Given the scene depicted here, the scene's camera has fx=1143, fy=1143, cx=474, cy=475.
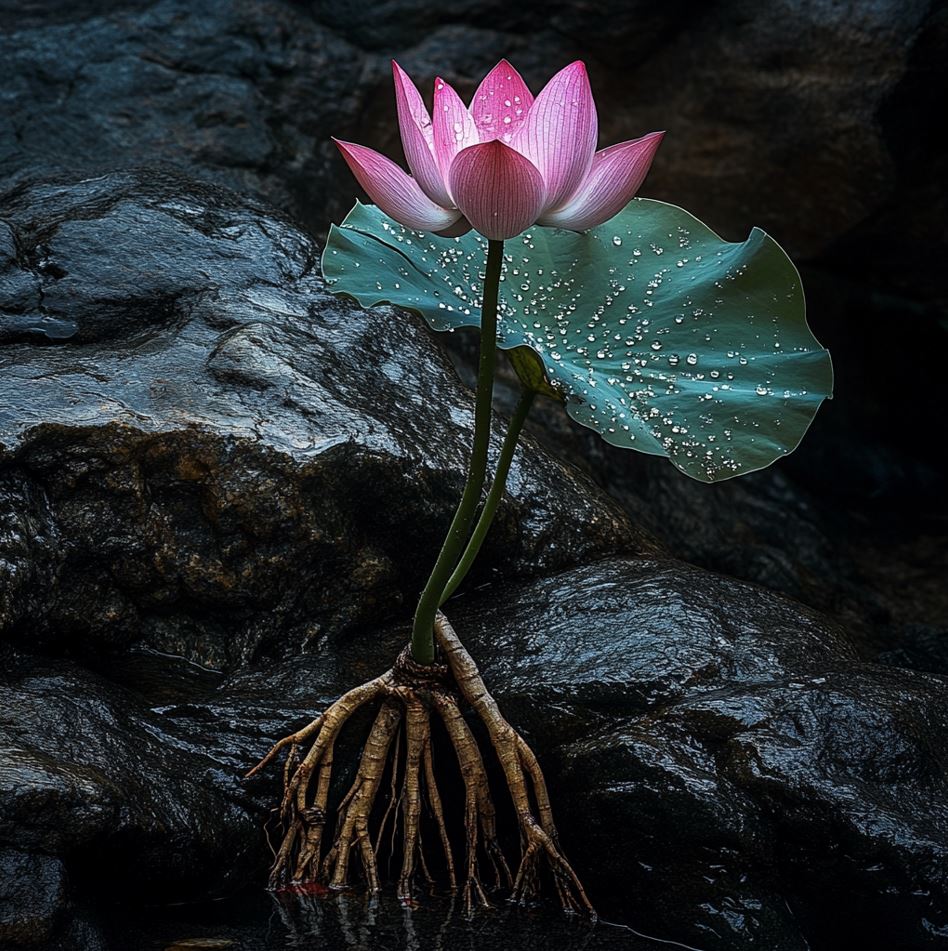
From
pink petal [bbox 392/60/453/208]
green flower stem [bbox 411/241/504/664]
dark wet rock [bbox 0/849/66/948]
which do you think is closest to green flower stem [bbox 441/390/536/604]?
green flower stem [bbox 411/241/504/664]

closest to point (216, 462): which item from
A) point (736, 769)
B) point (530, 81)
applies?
point (736, 769)

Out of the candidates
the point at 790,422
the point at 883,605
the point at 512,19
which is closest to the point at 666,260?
the point at 790,422

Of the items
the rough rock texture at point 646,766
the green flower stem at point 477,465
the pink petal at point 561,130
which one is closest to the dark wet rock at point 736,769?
the rough rock texture at point 646,766

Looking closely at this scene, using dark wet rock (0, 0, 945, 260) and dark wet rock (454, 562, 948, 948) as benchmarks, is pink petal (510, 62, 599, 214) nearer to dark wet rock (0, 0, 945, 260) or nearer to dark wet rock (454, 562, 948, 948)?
dark wet rock (454, 562, 948, 948)

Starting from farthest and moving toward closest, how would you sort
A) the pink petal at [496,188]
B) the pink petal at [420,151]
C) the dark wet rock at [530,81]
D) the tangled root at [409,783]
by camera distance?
the dark wet rock at [530,81]
the tangled root at [409,783]
the pink petal at [420,151]
the pink petal at [496,188]

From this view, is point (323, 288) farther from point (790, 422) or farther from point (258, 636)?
point (790, 422)

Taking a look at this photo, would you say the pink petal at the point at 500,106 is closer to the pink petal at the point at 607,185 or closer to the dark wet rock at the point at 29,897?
the pink petal at the point at 607,185
